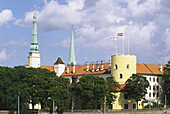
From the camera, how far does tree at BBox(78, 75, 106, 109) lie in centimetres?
11519

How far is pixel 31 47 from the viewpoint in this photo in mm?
177875

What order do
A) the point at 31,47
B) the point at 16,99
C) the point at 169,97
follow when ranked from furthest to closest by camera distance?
the point at 31,47, the point at 169,97, the point at 16,99

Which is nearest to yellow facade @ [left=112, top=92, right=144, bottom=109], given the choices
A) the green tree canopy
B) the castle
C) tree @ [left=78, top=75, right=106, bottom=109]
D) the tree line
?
the castle

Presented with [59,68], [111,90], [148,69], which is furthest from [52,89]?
[59,68]

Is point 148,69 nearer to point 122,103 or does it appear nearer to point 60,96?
point 122,103

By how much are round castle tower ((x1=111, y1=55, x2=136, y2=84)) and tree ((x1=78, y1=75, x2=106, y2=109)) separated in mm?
13244

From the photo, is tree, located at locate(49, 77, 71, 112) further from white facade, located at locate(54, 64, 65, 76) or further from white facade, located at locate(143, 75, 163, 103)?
white facade, located at locate(54, 64, 65, 76)

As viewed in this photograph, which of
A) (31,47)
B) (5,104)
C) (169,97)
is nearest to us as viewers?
(5,104)

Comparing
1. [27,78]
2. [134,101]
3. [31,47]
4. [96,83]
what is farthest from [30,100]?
[31,47]

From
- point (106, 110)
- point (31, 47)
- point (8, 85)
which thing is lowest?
point (106, 110)

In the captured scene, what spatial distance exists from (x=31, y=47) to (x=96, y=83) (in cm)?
6690

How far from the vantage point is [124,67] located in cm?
12962

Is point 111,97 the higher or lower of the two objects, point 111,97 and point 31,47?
the lower

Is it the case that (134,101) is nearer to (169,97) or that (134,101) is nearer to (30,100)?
(169,97)
